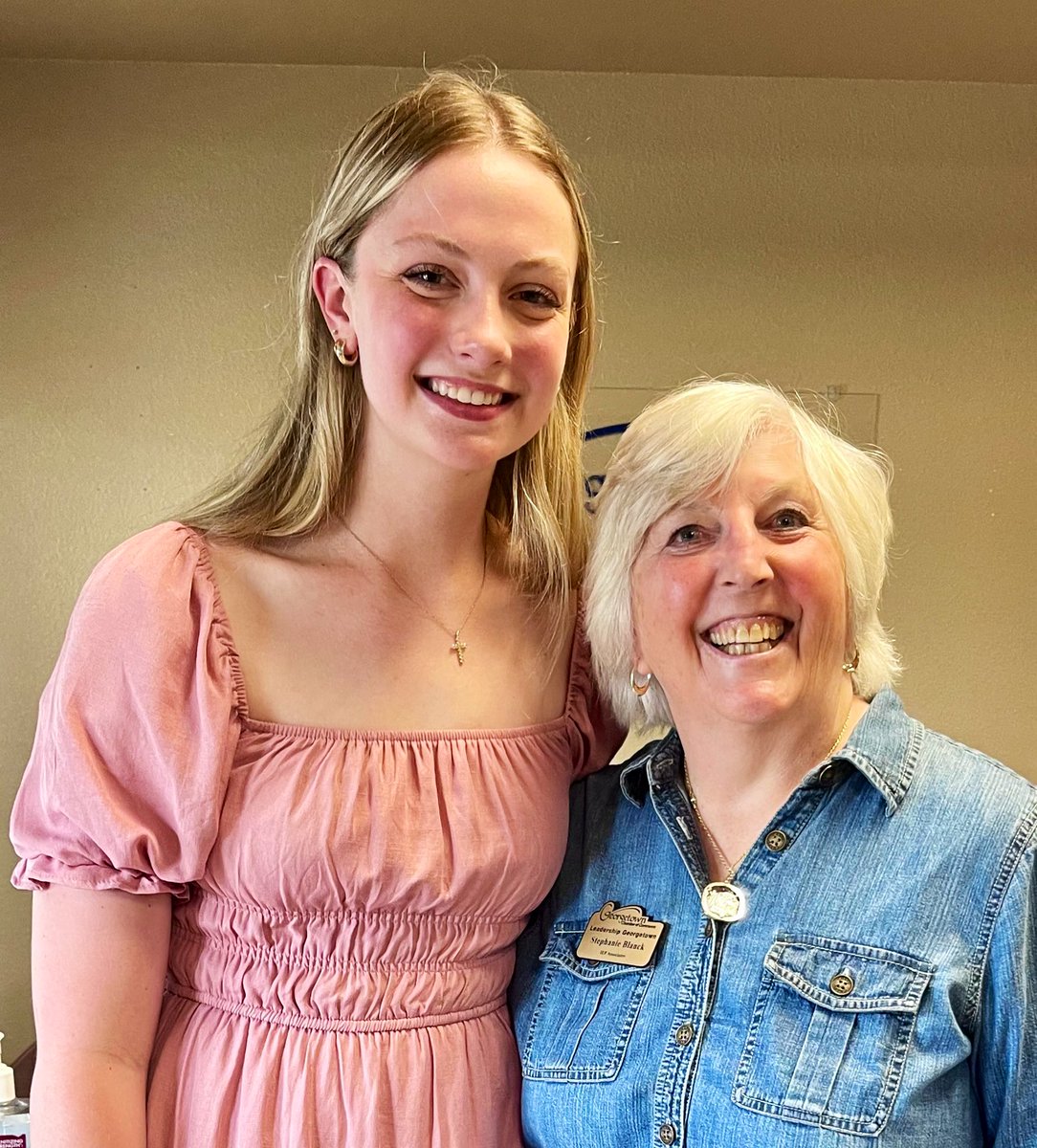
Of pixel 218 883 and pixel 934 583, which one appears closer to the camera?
pixel 218 883

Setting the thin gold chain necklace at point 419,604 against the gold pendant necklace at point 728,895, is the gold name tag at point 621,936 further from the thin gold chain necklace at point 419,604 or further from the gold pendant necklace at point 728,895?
the thin gold chain necklace at point 419,604

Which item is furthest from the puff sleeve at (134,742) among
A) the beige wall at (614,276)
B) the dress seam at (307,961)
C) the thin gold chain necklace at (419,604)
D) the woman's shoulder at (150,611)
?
the beige wall at (614,276)

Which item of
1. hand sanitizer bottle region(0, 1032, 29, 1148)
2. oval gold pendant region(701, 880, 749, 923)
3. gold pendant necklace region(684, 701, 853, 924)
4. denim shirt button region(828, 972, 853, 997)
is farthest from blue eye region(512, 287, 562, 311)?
hand sanitizer bottle region(0, 1032, 29, 1148)

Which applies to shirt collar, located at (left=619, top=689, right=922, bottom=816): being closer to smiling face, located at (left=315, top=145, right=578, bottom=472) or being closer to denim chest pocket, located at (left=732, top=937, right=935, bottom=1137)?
denim chest pocket, located at (left=732, top=937, right=935, bottom=1137)

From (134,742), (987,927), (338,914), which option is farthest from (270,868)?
(987,927)

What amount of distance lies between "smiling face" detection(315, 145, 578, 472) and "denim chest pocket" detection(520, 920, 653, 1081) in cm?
62

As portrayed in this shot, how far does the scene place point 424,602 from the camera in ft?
5.20

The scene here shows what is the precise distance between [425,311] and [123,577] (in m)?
0.46

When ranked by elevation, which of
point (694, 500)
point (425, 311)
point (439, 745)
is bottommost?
point (439, 745)

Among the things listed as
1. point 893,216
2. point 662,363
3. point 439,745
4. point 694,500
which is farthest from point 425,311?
point 893,216

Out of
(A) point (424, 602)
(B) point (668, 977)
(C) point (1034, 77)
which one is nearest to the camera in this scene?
(B) point (668, 977)

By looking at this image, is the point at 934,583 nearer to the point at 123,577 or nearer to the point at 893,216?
the point at 893,216

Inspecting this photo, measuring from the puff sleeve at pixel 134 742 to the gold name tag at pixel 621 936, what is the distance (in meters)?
0.47

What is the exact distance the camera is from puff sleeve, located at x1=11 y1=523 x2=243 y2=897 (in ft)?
4.50
